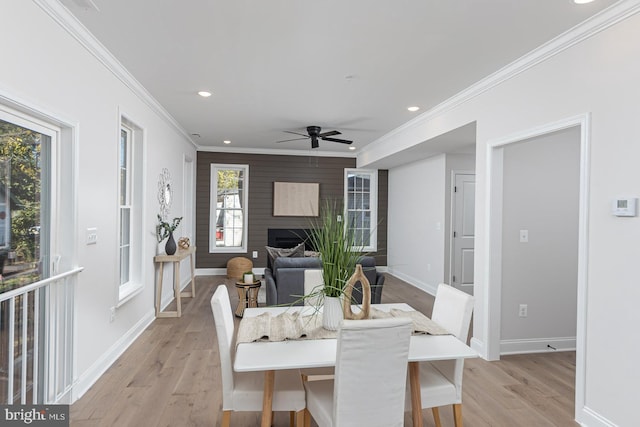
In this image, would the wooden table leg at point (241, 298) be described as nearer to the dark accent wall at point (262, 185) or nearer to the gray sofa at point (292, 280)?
the gray sofa at point (292, 280)

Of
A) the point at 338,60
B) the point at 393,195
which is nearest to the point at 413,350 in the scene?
the point at 338,60

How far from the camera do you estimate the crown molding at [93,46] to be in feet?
7.55

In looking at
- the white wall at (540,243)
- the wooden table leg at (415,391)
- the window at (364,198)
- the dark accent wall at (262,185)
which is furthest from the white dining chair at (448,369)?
the window at (364,198)

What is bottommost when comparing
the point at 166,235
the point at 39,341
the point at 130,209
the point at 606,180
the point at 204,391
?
the point at 204,391

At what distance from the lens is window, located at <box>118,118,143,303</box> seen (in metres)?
3.97

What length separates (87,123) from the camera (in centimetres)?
285

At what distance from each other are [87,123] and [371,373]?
8.93ft

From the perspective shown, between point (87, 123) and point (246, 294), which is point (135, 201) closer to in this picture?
point (87, 123)

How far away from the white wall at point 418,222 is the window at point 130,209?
4460 millimetres

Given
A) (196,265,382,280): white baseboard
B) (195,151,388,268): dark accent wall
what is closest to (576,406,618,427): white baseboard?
(195,151,388,268): dark accent wall

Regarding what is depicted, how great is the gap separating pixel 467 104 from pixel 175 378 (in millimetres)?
3831

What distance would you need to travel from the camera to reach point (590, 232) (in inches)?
98.1

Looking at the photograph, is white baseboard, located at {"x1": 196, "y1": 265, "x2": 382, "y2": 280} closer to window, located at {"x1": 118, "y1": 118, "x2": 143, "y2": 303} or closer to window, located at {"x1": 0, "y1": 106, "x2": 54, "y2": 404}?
window, located at {"x1": 118, "y1": 118, "x2": 143, "y2": 303}

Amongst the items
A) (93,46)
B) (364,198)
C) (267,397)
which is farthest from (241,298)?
(364,198)
